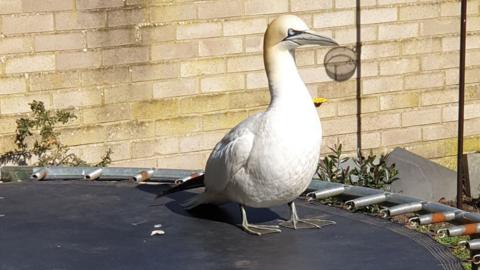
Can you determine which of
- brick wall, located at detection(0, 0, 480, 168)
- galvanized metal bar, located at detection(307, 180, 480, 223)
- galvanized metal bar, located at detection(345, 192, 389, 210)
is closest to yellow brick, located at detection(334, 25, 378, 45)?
brick wall, located at detection(0, 0, 480, 168)

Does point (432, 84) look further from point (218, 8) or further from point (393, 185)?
point (218, 8)

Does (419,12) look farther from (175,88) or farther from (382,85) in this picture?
(175,88)

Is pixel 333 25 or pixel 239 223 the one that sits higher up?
pixel 333 25

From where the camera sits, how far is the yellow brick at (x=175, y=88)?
1041 cm

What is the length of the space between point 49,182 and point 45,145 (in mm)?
3364

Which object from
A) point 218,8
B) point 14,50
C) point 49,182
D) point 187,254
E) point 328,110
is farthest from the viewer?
point 328,110

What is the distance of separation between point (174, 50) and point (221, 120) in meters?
0.77

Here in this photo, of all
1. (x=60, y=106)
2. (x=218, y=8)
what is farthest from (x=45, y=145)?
(x=218, y=8)

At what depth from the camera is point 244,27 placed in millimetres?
10703

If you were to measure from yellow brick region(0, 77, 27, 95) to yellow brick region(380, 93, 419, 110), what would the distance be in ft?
11.8

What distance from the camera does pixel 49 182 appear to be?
21.5ft

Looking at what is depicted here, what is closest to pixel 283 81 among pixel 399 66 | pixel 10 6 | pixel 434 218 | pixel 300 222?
pixel 300 222

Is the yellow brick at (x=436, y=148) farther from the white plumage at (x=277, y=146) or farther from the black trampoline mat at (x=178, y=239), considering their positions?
the white plumage at (x=277, y=146)

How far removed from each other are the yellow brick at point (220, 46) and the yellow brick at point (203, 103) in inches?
14.8
